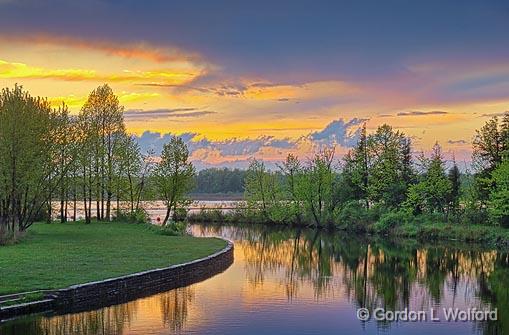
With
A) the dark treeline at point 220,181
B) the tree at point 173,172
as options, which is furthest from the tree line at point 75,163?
the dark treeline at point 220,181

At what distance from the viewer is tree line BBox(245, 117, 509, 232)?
5556 cm

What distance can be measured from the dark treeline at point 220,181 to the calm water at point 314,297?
383ft

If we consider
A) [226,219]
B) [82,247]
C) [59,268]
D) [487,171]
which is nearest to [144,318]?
[59,268]

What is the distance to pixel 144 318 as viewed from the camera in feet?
65.9

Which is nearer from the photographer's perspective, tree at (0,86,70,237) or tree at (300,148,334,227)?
tree at (0,86,70,237)

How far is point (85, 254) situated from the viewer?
30297 millimetres

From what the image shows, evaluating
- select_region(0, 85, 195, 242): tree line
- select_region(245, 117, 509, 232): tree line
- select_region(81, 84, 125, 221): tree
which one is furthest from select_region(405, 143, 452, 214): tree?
select_region(81, 84, 125, 221): tree

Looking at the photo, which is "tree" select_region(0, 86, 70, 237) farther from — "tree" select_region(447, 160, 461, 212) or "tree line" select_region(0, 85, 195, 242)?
"tree" select_region(447, 160, 461, 212)

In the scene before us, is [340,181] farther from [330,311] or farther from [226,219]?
[330,311]

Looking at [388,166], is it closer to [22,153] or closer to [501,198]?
[501,198]

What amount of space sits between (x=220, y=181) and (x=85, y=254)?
134831mm

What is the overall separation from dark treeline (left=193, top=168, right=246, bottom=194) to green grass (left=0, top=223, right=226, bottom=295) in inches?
4478

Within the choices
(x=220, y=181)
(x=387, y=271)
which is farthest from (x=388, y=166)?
(x=220, y=181)

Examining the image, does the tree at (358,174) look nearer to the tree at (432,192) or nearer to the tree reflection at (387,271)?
the tree at (432,192)
